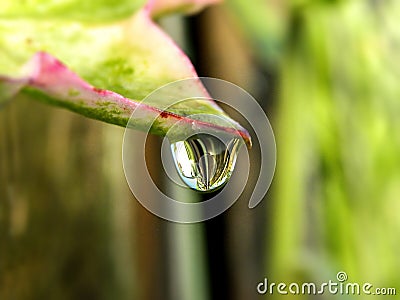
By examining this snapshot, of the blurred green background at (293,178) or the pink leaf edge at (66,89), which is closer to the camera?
the pink leaf edge at (66,89)

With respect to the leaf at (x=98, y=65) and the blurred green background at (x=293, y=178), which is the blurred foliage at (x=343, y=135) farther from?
the leaf at (x=98, y=65)

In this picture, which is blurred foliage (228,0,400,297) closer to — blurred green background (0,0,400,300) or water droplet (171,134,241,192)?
blurred green background (0,0,400,300)

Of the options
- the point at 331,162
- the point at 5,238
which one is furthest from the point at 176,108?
the point at 331,162

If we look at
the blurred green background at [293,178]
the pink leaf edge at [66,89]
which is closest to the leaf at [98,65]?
the pink leaf edge at [66,89]

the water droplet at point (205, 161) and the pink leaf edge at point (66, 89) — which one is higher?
the pink leaf edge at point (66, 89)

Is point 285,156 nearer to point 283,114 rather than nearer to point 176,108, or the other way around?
point 283,114
